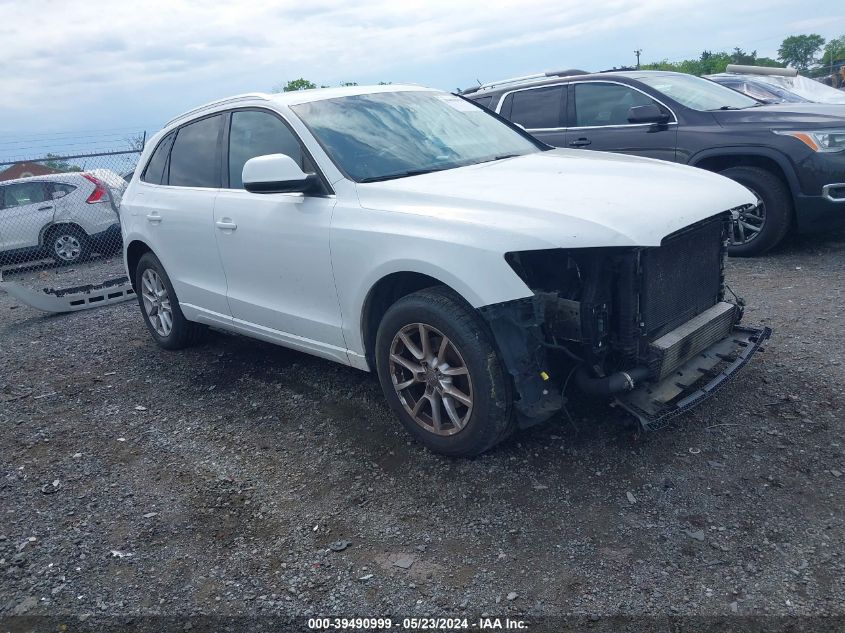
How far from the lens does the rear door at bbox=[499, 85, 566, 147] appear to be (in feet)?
27.3

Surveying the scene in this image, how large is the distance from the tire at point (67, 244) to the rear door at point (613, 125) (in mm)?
8299

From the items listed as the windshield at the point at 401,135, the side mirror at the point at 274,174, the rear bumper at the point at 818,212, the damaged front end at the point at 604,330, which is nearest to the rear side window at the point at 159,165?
the windshield at the point at 401,135

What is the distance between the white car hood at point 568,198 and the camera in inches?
127

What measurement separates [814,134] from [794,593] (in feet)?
17.8

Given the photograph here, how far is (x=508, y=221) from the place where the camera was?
338cm

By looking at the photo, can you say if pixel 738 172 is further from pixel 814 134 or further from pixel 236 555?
pixel 236 555

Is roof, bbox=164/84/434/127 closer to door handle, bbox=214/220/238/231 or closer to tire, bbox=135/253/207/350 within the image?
door handle, bbox=214/220/238/231

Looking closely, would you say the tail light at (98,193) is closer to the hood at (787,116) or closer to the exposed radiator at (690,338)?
the hood at (787,116)

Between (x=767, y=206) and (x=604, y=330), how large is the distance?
4.45m

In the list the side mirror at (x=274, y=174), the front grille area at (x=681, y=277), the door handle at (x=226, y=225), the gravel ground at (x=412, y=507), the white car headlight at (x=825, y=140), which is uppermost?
the side mirror at (x=274, y=174)

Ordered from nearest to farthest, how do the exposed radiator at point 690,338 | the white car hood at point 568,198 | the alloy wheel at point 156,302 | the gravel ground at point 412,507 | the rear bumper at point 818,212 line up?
1. the gravel ground at point 412,507
2. the white car hood at point 568,198
3. the exposed radiator at point 690,338
4. the alloy wheel at point 156,302
5. the rear bumper at point 818,212

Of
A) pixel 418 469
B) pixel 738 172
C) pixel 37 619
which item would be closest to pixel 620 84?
pixel 738 172

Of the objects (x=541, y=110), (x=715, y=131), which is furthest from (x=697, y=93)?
(x=541, y=110)

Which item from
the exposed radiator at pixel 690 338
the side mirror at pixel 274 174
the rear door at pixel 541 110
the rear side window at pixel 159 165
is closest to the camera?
the exposed radiator at pixel 690 338
